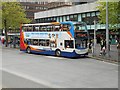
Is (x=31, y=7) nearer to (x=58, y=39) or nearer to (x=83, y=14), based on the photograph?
(x=83, y=14)

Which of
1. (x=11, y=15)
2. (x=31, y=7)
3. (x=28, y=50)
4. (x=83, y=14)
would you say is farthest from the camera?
(x=31, y=7)

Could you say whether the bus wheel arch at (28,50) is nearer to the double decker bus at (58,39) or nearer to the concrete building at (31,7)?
the double decker bus at (58,39)

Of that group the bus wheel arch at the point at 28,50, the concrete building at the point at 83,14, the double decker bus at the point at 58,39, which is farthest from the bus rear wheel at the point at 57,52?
the concrete building at the point at 83,14

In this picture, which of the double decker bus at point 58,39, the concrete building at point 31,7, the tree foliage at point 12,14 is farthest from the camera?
the concrete building at point 31,7

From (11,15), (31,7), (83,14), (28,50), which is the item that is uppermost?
(31,7)

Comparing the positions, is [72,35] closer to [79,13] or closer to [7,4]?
[7,4]

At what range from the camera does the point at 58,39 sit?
1007 inches

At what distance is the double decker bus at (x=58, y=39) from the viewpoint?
2427 cm

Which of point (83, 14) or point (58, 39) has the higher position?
point (83, 14)

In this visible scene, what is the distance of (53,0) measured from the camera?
3578 inches

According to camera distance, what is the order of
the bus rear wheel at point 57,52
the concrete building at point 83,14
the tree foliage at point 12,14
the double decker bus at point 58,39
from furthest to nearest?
the concrete building at point 83,14, the tree foliage at point 12,14, the bus rear wheel at point 57,52, the double decker bus at point 58,39

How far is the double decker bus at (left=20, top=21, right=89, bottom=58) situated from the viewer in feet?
79.6

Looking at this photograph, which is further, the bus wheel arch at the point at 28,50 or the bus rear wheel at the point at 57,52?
the bus wheel arch at the point at 28,50

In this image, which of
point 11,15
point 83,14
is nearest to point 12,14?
point 11,15
